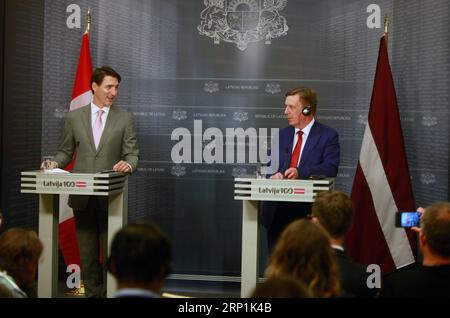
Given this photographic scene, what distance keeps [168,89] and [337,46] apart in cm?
162

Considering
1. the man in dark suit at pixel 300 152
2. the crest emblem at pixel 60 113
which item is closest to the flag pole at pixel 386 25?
the man in dark suit at pixel 300 152

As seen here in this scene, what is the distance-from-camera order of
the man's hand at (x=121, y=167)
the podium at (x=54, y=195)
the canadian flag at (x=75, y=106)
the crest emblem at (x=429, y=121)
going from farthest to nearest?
the canadian flag at (x=75, y=106) < the crest emblem at (x=429, y=121) < the man's hand at (x=121, y=167) < the podium at (x=54, y=195)

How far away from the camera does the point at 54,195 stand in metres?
5.15

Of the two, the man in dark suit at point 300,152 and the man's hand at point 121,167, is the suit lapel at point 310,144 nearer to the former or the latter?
the man in dark suit at point 300,152

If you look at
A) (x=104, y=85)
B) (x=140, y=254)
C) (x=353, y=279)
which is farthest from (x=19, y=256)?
(x=104, y=85)

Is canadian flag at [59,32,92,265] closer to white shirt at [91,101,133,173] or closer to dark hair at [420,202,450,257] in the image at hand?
white shirt at [91,101,133,173]

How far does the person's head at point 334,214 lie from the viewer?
3.40m

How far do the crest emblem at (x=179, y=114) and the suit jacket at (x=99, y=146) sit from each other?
129 cm

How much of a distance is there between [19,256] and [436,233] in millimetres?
1853

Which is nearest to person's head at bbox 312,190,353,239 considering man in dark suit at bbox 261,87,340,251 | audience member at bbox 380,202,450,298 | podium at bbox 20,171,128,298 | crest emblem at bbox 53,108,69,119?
audience member at bbox 380,202,450,298

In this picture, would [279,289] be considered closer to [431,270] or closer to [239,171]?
[431,270]

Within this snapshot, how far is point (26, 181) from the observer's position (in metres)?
4.90

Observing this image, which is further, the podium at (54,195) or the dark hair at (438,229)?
the podium at (54,195)

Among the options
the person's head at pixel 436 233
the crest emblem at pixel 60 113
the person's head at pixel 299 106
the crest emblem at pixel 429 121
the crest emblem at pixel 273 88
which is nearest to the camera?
the person's head at pixel 436 233
